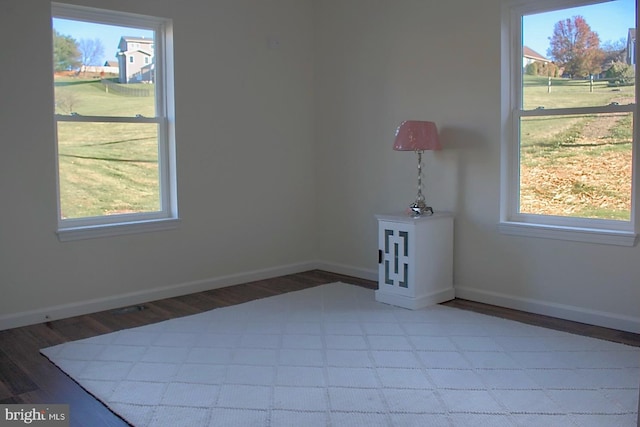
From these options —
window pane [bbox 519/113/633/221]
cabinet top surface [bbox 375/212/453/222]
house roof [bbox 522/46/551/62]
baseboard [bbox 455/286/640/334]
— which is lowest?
baseboard [bbox 455/286/640/334]

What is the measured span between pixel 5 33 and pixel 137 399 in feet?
8.69

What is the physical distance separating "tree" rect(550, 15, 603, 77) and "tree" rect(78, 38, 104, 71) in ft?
11.0

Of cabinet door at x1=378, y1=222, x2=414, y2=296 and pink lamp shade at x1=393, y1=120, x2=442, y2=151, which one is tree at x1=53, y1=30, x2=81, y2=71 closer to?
pink lamp shade at x1=393, y1=120, x2=442, y2=151

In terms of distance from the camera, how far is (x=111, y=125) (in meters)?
4.71

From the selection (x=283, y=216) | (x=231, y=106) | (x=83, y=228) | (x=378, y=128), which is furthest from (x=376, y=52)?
(x=83, y=228)

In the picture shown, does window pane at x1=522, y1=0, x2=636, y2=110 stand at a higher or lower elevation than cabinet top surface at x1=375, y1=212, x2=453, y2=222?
higher

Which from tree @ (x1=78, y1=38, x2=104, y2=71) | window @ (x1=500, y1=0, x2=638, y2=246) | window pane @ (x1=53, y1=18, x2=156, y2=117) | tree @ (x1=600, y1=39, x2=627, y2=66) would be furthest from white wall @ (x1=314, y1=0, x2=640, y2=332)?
tree @ (x1=78, y1=38, x2=104, y2=71)

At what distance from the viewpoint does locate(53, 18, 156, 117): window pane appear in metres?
4.42

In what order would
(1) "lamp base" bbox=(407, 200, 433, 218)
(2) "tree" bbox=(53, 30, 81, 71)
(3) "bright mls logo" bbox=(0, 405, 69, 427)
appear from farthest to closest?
(1) "lamp base" bbox=(407, 200, 433, 218) < (2) "tree" bbox=(53, 30, 81, 71) < (3) "bright mls logo" bbox=(0, 405, 69, 427)

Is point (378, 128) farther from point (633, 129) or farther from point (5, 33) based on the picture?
point (5, 33)

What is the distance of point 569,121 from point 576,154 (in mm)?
240

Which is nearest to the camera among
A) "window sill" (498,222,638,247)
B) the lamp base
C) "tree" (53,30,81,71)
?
"window sill" (498,222,638,247)

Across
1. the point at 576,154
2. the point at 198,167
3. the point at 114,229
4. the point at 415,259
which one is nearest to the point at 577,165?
the point at 576,154

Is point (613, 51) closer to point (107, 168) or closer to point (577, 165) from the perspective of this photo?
point (577, 165)
